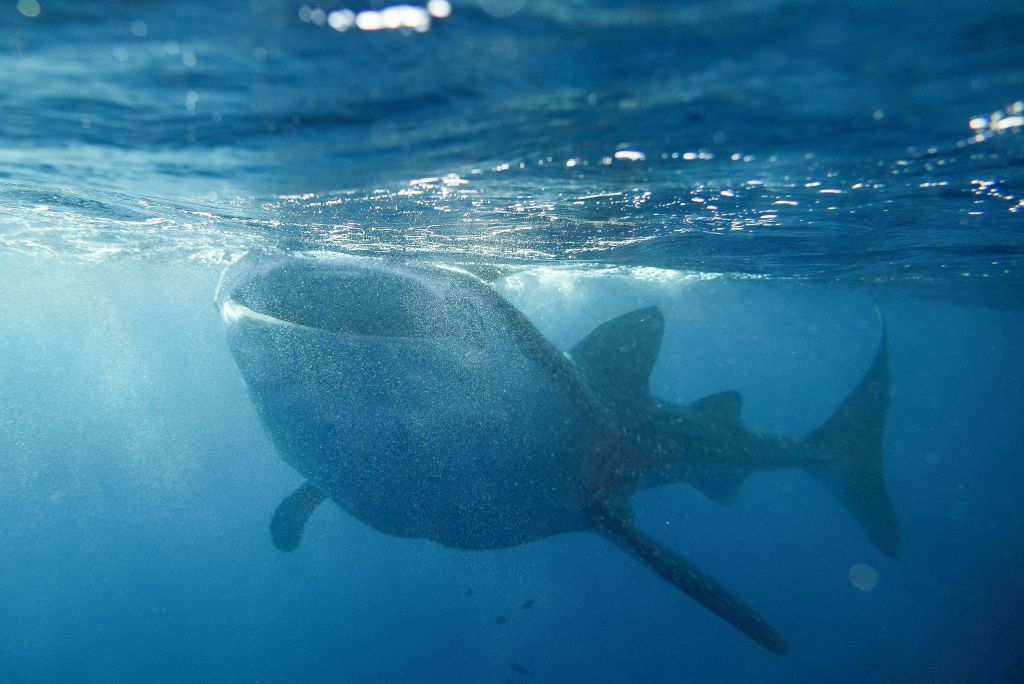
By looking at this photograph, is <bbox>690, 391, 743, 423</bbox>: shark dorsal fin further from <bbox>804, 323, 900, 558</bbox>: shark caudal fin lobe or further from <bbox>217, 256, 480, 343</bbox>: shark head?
<bbox>217, 256, 480, 343</bbox>: shark head

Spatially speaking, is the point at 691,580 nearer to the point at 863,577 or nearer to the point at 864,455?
the point at 864,455

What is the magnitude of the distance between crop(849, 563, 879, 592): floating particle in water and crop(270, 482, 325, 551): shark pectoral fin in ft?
108

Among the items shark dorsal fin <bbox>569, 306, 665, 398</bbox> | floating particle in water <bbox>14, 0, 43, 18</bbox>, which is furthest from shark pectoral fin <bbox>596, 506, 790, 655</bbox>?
floating particle in water <bbox>14, 0, 43, 18</bbox>

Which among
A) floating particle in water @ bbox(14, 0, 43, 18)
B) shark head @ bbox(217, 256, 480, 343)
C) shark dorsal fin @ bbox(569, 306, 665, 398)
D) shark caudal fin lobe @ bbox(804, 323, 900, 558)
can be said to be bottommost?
shark caudal fin lobe @ bbox(804, 323, 900, 558)

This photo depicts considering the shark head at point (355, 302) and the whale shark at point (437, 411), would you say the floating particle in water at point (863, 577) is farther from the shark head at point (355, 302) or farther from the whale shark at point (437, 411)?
the shark head at point (355, 302)

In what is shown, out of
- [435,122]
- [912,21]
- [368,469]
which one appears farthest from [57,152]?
[912,21]

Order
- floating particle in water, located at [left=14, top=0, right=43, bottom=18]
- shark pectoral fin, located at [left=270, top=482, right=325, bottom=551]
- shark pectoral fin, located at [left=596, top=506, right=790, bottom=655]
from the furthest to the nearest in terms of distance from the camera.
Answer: shark pectoral fin, located at [left=270, top=482, right=325, bottom=551] → shark pectoral fin, located at [left=596, top=506, right=790, bottom=655] → floating particle in water, located at [left=14, top=0, right=43, bottom=18]

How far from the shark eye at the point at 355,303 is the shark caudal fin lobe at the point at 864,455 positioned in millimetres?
10609

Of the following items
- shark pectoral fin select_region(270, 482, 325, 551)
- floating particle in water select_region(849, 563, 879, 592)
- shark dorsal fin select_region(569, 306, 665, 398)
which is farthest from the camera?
A: floating particle in water select_region(849, 563, 879, 592)

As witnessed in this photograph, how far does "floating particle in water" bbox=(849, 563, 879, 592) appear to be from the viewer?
106ft

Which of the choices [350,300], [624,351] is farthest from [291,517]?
[624,351]

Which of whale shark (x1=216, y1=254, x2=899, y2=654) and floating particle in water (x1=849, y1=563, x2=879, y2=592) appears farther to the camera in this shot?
floating particle in water (x1=849, y1=563, x2=879, y2=592)

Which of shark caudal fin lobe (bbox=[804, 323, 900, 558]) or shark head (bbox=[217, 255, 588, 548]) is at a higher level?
shark head (bbox=[217, 255, 588, 548])

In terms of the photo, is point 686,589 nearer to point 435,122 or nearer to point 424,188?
point 435,122
